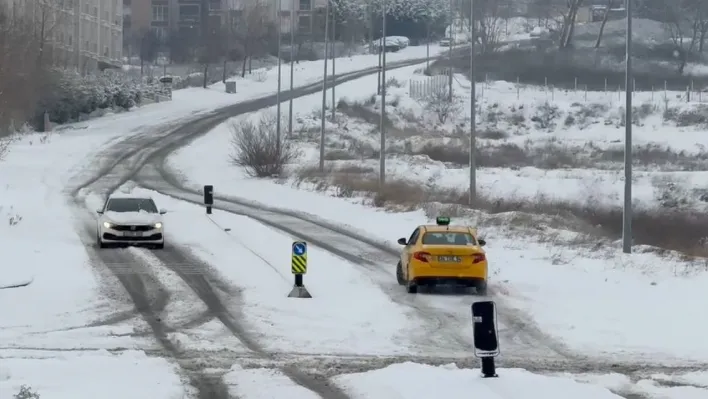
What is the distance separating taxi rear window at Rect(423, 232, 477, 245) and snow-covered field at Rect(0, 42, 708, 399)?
1.27 m

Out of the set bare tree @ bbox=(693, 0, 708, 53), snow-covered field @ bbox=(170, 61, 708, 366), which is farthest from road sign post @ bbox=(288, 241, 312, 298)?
bare tree @ bbox=(693, 0, 708, 53)

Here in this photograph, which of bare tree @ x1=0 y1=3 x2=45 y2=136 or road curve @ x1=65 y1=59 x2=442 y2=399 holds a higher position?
bare tree @ x1=0 y1=3 x2=45 y2=136

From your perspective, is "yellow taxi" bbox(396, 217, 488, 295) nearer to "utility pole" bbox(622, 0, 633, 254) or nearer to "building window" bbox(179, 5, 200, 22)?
"utility pole" bbox(622, 0, 633, 254)

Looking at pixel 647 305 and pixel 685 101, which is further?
pixel 685 101

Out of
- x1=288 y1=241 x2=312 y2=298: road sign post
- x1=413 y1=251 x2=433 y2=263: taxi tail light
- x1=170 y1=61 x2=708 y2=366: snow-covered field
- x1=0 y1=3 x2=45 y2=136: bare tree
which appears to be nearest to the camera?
x1=170 y1=61 x2=708 y2=366: snow-covered field

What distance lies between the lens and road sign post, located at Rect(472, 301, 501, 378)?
13.6 metres

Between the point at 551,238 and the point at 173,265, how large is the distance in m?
11.1

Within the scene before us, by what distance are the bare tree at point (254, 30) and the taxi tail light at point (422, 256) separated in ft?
301

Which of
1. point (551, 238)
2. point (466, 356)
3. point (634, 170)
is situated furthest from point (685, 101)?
point (466, 356)

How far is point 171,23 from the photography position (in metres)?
138

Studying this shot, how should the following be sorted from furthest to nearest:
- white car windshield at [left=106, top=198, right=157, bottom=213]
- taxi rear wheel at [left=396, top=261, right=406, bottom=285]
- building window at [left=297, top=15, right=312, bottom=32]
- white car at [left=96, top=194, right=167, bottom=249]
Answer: building window at [left=297, top=15, right=312, bottom=32], white car windshield at [left=106, top=198, right=157, bottom=213], white car at [left=96, top=194, right=167, bottom=249], taxi rear wheel at [left=396, top=261, right=406, bottom=285]

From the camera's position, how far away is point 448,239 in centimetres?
2392

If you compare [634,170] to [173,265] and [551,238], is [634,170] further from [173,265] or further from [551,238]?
[173,265]

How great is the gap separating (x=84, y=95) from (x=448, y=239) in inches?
2431
